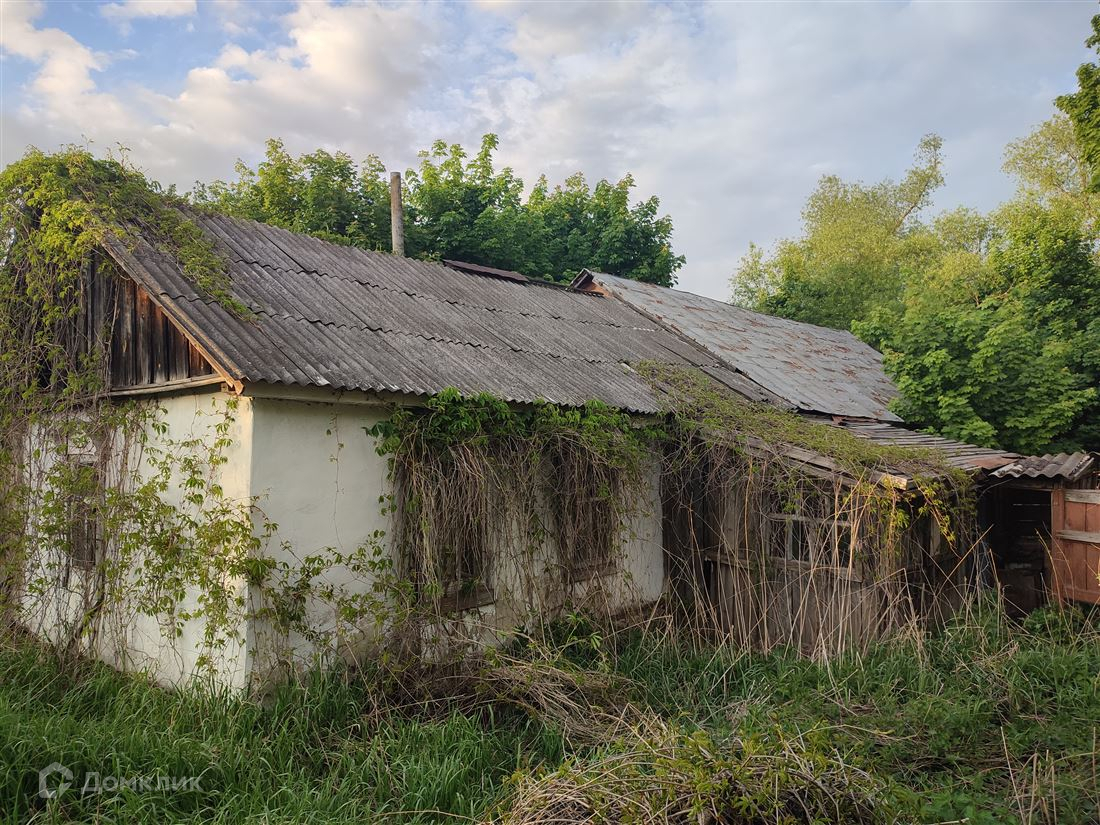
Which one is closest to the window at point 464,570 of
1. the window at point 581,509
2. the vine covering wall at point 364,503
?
the vine covering wall at point 364,503

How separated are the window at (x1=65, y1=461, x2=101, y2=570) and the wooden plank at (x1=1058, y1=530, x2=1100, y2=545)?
32.8 ft

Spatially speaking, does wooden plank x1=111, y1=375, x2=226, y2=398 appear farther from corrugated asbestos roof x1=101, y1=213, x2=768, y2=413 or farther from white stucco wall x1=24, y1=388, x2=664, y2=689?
corrugated asbestos roof x1=101, y1=213, x2=768, y2=413

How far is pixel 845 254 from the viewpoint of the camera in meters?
29.1

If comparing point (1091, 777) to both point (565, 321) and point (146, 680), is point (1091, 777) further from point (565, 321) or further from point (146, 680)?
point (565, 321)

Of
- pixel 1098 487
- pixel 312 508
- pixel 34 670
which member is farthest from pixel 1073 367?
pixel 34 670

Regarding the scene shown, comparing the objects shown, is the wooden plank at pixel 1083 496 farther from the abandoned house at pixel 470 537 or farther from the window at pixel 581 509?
the window at pixel 581 509

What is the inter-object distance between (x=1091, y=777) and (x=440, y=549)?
4.79m

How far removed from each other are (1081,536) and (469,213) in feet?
56.2

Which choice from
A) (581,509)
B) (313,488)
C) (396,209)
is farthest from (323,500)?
(396,209)

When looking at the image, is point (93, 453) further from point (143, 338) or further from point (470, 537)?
point (470, 537)

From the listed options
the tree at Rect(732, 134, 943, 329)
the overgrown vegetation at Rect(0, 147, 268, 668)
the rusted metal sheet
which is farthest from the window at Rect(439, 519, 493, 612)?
the tree at Rect(732, 134, 943, 329)

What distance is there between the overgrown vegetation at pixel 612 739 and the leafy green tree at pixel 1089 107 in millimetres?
9223

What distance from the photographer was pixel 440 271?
10930 mm

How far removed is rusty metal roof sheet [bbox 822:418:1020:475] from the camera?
823 centimetres
